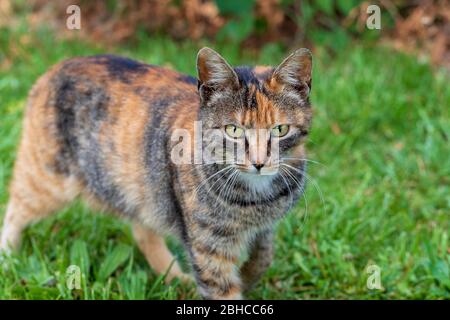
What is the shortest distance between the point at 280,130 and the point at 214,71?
1.28 feet

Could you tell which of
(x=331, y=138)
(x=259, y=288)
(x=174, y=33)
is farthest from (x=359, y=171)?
(x=174, y=33)

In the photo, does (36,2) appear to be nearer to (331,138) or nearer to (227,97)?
(331,138)

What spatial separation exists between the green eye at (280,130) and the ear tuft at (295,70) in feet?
0.65

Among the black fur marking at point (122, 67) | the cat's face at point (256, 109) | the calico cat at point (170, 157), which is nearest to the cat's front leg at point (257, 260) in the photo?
the calico cat at point (170, 157)

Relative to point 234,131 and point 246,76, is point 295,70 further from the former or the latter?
point 234,131

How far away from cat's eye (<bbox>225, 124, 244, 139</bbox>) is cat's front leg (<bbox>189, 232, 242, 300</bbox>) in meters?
0.54

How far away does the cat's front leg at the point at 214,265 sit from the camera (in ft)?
11.2

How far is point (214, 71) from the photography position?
3.15 m

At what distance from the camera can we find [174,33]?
7281 mm

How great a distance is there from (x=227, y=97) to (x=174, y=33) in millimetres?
4250

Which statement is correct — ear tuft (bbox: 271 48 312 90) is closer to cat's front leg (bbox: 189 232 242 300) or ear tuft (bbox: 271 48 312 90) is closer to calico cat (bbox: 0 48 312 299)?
calico cat (bbox: 0 48 312 299)

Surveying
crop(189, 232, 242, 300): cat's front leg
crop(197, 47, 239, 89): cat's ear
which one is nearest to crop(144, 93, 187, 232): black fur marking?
crop(189, 232, 242, 300): cat's front leg

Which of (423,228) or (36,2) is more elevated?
(36,2)

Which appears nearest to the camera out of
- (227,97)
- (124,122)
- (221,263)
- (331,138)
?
(227,97)
